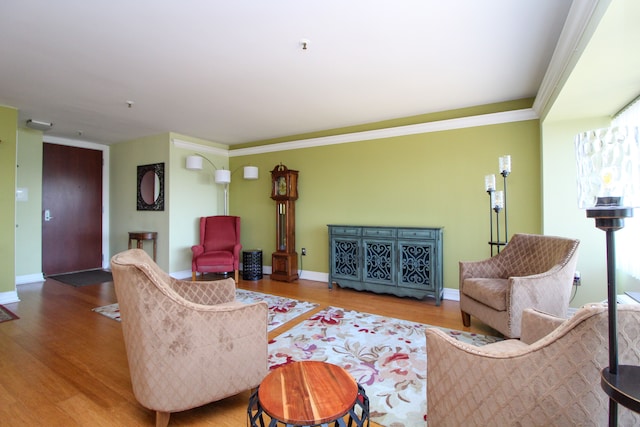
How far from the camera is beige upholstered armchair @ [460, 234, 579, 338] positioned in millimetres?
2289

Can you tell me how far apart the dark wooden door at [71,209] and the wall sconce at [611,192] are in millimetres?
6923

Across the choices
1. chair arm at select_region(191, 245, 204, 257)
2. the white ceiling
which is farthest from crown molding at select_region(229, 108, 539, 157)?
chair arm at select_region(191, 245, 204, 257)

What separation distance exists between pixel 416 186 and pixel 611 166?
10.6 feet

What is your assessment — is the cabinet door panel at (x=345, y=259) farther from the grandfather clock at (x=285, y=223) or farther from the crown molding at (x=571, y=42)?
the crown molding at (x=571, y=42)

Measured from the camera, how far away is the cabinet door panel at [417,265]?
3.61m

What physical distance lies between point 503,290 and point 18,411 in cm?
A: 331

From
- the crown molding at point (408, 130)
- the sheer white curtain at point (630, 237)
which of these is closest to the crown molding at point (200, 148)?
the crown molding at point (408, 130)

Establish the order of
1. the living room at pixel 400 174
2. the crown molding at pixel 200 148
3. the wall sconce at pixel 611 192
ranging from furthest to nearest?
the crown molding at pixel 200 148 → the living room at pixel 400 174 → the wall sconce at pixel 611 192

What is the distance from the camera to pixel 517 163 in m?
3.48

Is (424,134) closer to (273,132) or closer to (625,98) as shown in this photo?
(625,98)

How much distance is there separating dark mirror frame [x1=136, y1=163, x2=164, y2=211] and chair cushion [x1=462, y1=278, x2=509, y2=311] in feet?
15.2

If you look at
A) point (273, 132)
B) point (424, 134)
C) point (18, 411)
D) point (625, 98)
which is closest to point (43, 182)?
point (273, 132)

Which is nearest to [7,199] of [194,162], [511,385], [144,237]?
[144,237]

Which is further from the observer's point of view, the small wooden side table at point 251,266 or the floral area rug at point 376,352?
the small wooden side table at point 251,266
